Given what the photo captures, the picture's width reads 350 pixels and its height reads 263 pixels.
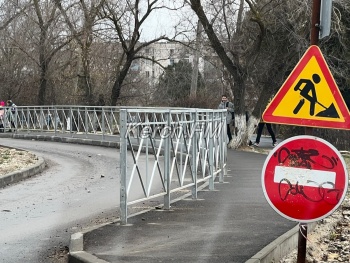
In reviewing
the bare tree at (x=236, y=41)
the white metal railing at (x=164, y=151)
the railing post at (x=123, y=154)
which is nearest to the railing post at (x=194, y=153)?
the white metal railing at (x=164, y=151)

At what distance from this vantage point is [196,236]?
266 inches

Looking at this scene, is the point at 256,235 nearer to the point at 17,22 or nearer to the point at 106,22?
the point at 106,22

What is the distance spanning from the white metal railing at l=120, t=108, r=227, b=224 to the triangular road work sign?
7.94ft

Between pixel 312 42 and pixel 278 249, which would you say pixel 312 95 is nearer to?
pixel 312 42

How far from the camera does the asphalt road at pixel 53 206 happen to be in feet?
22.1

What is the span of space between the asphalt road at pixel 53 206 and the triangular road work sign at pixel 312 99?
2.87m

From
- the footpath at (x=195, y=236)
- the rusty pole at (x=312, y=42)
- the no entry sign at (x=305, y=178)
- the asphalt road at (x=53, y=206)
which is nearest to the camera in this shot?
the no entry sign at (x=305, y=178)

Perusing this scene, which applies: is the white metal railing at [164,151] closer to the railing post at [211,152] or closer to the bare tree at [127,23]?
the railing post at [211,152]

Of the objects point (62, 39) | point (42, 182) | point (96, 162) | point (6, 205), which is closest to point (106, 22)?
point (62, 39)

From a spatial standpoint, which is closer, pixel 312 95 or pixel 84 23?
pixel 312 95

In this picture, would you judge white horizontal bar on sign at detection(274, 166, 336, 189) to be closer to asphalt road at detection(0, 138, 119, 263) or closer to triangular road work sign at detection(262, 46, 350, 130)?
triangular road work sign at detection(262, 46, 350, 130)

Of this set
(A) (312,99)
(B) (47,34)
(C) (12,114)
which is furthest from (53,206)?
(B) (47,34)

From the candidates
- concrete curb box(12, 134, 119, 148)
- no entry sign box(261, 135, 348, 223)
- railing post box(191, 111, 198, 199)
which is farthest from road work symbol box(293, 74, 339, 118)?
concrete curb box(12, 134, 119, 148)

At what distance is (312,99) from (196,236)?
7.90 ft
